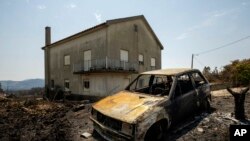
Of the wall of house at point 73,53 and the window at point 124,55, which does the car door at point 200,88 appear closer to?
the wall of house at point 73,53

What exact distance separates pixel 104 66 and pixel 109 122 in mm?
13580

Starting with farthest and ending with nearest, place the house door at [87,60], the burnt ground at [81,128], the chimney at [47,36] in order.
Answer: the chimney at [47,36], the house door at [87,60], the burnt ground at [81,128]

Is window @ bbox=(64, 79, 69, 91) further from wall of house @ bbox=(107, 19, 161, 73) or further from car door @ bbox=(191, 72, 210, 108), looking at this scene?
car door @ bbox=(191, 72, 210, 108)

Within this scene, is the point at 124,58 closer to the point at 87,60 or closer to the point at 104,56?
the point at 104,56

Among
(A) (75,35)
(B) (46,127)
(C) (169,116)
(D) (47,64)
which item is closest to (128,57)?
(A) (75,35)

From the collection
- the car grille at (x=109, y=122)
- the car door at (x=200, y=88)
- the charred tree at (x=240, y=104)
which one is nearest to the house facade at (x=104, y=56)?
the car door at (x=200, y=88)

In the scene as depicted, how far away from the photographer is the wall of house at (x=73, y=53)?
18.9 m

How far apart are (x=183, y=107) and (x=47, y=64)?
987 inches

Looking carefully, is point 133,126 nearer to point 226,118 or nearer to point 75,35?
point 226,118

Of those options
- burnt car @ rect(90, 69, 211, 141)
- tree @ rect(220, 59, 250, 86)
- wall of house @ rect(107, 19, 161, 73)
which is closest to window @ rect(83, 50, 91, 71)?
wall of house @ rect(107, 19, 161, 73)

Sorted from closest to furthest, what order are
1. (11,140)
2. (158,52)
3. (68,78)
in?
(11,140) < (68,78) < (158,52)

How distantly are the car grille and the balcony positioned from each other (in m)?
12.8

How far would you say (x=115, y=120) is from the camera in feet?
13.7

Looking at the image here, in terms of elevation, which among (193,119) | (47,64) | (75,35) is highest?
(75,35)
